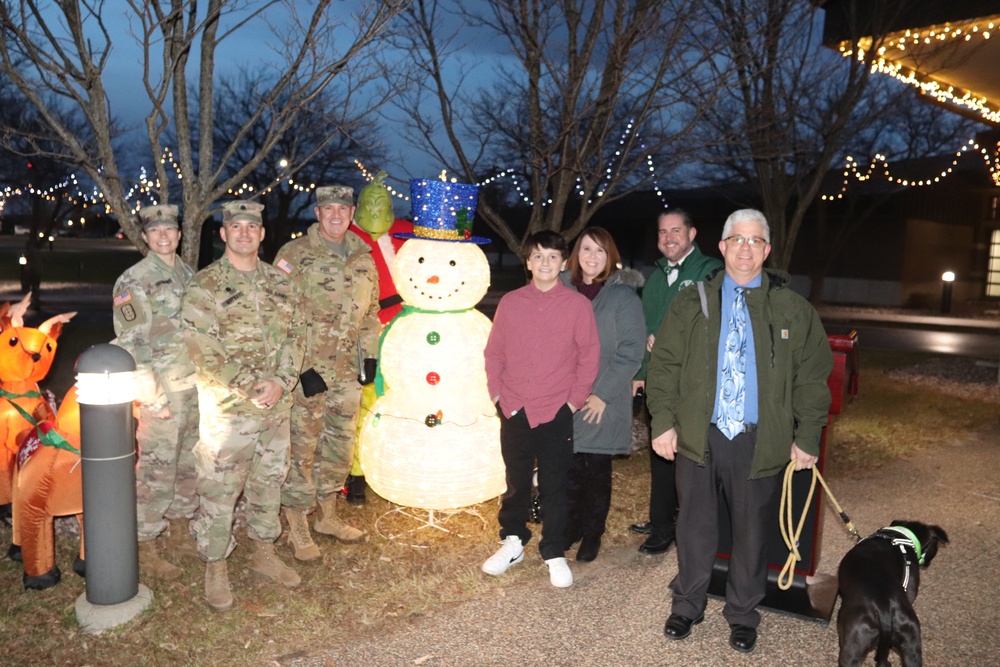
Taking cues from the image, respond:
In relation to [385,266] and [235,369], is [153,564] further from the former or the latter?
[385,266]

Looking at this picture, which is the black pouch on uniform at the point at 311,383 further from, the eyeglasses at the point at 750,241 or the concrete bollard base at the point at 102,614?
the eyeglasses at the point at 750,241

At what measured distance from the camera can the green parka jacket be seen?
12.2ft

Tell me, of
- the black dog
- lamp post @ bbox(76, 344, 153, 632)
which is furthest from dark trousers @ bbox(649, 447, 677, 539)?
lamp post @ bbox(76, 344, 153, 632)

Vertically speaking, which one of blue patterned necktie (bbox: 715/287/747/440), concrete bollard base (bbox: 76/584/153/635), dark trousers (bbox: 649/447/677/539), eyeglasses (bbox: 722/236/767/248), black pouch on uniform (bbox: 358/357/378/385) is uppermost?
eyeglasses (bbox: 722/236/767/248)

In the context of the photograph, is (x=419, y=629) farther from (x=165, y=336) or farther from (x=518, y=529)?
(x=165, y=336)

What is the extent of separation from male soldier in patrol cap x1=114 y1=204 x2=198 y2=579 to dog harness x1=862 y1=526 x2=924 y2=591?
3542 millimetres

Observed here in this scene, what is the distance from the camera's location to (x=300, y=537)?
15.9 ft

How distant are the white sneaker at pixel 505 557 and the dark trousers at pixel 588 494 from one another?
33cm

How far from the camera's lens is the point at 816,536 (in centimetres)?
449

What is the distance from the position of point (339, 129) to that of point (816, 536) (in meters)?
4.14

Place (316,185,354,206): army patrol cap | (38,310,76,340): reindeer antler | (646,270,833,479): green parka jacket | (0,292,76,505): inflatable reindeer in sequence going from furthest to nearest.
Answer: (316,185,354,206): army patrol cap
(38,310,76,340): reindeer antler
(0,292,76,505): inflatable reindeer
(646,270,833,479): green parka jacket

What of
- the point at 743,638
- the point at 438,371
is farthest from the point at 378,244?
the point at 743,638

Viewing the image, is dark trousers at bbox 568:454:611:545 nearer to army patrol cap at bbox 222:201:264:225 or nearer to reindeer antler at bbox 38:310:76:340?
army patrol cap at bbox 222:201:264:225

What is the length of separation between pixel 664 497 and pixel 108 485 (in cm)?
314
